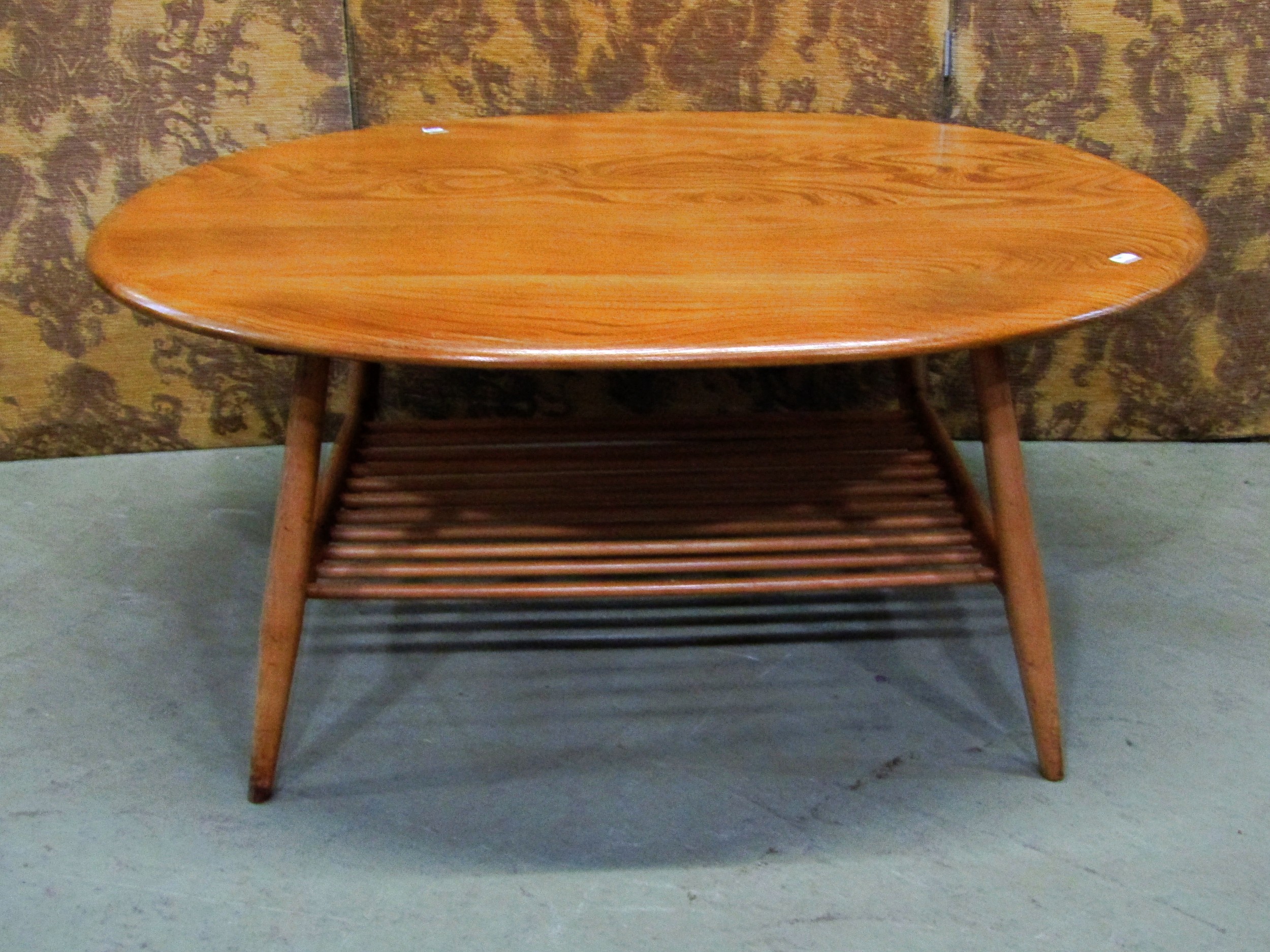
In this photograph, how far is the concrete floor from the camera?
1363 millimetres

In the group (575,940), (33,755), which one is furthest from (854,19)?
(33,755)

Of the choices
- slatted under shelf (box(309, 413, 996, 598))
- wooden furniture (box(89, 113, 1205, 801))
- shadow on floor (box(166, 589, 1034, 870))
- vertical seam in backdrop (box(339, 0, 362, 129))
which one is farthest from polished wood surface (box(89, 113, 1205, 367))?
shadow on floor (box(166, 589, 1034, 870))

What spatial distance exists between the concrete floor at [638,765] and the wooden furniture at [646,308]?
124mm

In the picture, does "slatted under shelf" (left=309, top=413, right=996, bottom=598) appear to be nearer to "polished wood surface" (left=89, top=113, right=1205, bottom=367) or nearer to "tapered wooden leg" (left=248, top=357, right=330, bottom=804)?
"tapered wooden leg" (left=248, top=357, right=330, bottom=804)

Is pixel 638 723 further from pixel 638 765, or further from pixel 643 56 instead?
pixel 643 56

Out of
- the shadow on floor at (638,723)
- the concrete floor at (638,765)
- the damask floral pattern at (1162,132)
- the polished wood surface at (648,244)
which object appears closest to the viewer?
the polished wood surface at (648,244)

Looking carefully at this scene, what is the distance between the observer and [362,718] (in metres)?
1.67

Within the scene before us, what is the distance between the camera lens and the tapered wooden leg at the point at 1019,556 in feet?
4.78

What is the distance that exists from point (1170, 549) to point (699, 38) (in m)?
1.14

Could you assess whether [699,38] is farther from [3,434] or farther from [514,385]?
[3,434]

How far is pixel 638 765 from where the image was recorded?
158 centimetres

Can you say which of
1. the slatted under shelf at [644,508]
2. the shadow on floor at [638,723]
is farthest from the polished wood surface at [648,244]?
the shadow on floor at [638,723]

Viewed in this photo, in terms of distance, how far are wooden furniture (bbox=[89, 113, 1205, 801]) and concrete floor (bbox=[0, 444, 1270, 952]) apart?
0.12m

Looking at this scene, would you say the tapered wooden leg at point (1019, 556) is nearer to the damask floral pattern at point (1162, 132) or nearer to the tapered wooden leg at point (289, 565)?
the tapered wooden leg at point (289, 565)
